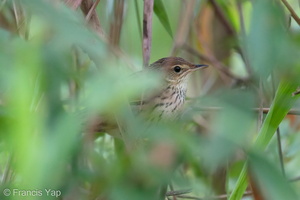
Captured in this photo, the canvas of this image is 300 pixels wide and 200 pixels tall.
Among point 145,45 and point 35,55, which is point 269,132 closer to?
point 145,45

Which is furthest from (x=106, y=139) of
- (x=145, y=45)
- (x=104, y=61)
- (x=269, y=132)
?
(x=104, y=61)

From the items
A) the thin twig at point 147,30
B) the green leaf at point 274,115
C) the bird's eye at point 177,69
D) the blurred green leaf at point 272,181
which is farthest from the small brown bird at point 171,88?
the blurred green leaf at point 272,181

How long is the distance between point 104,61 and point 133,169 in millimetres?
281

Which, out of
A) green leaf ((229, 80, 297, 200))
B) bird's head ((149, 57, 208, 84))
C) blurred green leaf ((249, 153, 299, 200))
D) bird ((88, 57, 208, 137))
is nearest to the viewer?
blurred green leaf ((249, 153, 299, 200))

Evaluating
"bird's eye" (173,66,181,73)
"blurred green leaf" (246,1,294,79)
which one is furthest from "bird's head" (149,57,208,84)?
"blurred green leaf" (246,1,294,79)

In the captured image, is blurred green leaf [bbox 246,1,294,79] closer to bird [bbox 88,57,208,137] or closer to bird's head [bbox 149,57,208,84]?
bird [bbox 88,57,208,137]

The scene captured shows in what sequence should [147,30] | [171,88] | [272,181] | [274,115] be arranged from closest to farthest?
1. [272,181]
2. [274,115]
3. [147,30]
4. [171,88]

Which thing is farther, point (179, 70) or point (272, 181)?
point (179, 70)

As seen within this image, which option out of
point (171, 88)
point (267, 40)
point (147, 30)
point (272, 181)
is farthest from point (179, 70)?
point (272, 181)

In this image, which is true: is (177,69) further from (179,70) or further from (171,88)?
(171,88)

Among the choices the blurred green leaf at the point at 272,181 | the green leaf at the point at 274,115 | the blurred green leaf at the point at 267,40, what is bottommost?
the green leaf at the point at 274,115

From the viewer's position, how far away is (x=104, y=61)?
4.33 ft

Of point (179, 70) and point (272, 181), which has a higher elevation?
point (272, 181)

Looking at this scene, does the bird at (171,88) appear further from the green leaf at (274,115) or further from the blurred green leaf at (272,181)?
the blurred green leaf at (272,181)
